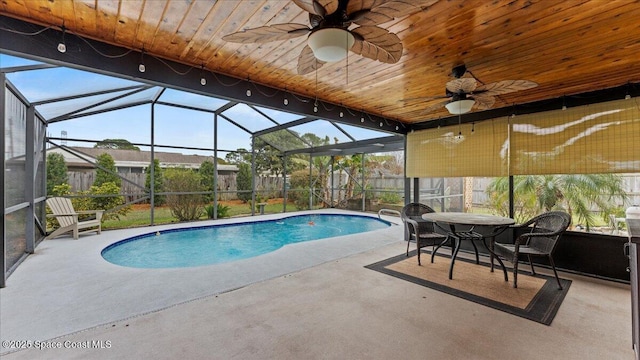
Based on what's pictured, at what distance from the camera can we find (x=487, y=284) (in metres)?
3.56

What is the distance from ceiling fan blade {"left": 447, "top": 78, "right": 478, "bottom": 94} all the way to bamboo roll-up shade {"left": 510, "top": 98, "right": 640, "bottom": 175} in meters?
2.26

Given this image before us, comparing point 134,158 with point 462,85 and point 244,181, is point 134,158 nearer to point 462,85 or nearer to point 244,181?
point 244,181

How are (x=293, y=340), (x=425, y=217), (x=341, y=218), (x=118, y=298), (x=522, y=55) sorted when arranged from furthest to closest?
(x=341, y=218) < (x=425, y=217) < (x=118, y=298) < (x=522, y=55) < (x=293, y=340)

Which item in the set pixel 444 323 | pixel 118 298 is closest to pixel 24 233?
pixel 118 298

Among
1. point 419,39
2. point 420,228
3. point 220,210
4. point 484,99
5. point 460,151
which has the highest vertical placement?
point 419,39

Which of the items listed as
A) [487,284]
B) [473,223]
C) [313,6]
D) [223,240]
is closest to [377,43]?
[313,6]

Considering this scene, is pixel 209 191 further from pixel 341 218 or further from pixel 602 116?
pixel 602 116

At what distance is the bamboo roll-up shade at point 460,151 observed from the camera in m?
4.81

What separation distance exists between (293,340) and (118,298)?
2.11 meters

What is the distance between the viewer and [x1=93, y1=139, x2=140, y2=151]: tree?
7.18m

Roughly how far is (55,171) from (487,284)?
9.28 m

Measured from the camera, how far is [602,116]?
12.6 ft

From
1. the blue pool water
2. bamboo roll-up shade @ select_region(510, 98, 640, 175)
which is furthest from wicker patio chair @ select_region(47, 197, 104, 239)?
bamboo roll-up shade @ select_region(510, 98, 640, 175)

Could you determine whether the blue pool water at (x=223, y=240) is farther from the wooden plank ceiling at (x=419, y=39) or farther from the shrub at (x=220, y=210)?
the wooden plank ceiling at (x=419, y=39)
